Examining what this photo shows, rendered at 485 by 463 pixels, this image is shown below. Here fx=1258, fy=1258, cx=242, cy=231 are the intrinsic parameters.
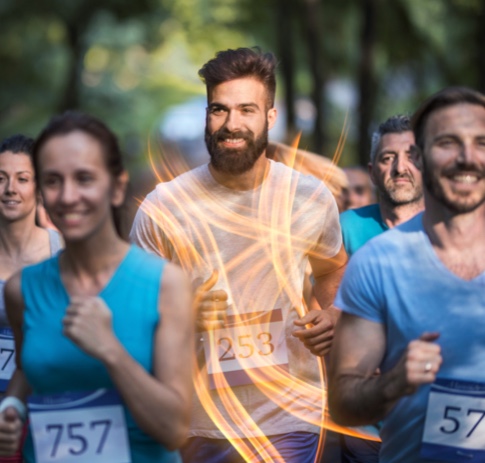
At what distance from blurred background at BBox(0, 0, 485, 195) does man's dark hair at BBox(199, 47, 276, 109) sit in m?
7.97

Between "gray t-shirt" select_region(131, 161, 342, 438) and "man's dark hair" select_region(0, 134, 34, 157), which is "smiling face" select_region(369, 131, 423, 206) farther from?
"man's dark hair" select_region(0, 134, 34, 157)

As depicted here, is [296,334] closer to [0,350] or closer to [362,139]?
[0,350]

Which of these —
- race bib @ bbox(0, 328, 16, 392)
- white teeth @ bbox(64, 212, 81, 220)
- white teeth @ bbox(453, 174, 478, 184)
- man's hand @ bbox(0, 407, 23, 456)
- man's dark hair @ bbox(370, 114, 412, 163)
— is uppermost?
man's dark hair @ bbox(370, 114, 412, 163)

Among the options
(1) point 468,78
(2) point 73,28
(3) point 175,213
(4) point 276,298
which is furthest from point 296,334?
(2) point 73,28

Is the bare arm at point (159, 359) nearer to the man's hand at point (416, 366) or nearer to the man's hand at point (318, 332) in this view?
the man's hand at point (416, 366)

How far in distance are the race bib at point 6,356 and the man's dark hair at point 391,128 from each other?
8.53ft

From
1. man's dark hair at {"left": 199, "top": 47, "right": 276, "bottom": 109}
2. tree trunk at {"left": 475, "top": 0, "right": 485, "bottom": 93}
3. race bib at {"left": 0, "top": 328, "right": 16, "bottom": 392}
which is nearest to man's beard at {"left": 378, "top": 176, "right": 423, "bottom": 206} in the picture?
man's dark hair at {"left": 199, "top": 47, "right": 276, "bottom": 109}

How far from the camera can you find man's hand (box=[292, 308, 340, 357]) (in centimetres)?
512

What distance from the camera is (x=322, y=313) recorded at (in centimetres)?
523

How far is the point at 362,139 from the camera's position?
18.9m

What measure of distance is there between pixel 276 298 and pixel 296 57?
22559 millimetres

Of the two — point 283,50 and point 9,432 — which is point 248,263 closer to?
point 9,432

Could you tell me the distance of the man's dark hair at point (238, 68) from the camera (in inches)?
232

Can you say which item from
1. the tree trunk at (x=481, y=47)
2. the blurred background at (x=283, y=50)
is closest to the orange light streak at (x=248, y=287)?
the blurred background at (x=283, y=50)
